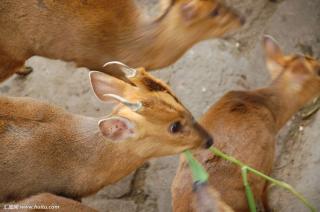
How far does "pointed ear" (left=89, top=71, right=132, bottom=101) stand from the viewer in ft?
15.9

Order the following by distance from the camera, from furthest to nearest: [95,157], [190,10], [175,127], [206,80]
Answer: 1. [206,80]
2. [190,10]
3. [95,157]
4. [175,127]

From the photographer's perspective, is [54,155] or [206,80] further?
[206,80]

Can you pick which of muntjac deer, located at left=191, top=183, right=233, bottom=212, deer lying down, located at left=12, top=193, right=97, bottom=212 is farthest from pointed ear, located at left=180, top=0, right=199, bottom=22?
deer lying down, located at left=12, top=193, right=97, bottom=212

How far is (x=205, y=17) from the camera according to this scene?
5.59 m

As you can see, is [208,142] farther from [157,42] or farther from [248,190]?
[157,42]

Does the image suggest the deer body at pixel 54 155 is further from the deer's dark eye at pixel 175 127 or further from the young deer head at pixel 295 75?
the young deer head at pixel 295 75

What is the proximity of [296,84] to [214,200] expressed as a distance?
72.5 inches

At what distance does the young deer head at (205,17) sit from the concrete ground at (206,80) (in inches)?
32.8

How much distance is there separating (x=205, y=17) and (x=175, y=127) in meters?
1.24

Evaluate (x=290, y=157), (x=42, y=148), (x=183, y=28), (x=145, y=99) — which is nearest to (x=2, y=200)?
(x=42, y=148)

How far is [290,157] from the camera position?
5914mm

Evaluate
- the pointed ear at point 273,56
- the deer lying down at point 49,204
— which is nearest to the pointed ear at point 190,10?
the pointed ear at point 273,56

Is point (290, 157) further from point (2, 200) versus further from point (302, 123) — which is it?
point (2, 200)

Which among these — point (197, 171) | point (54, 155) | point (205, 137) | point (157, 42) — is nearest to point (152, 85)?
point (205, 137)
